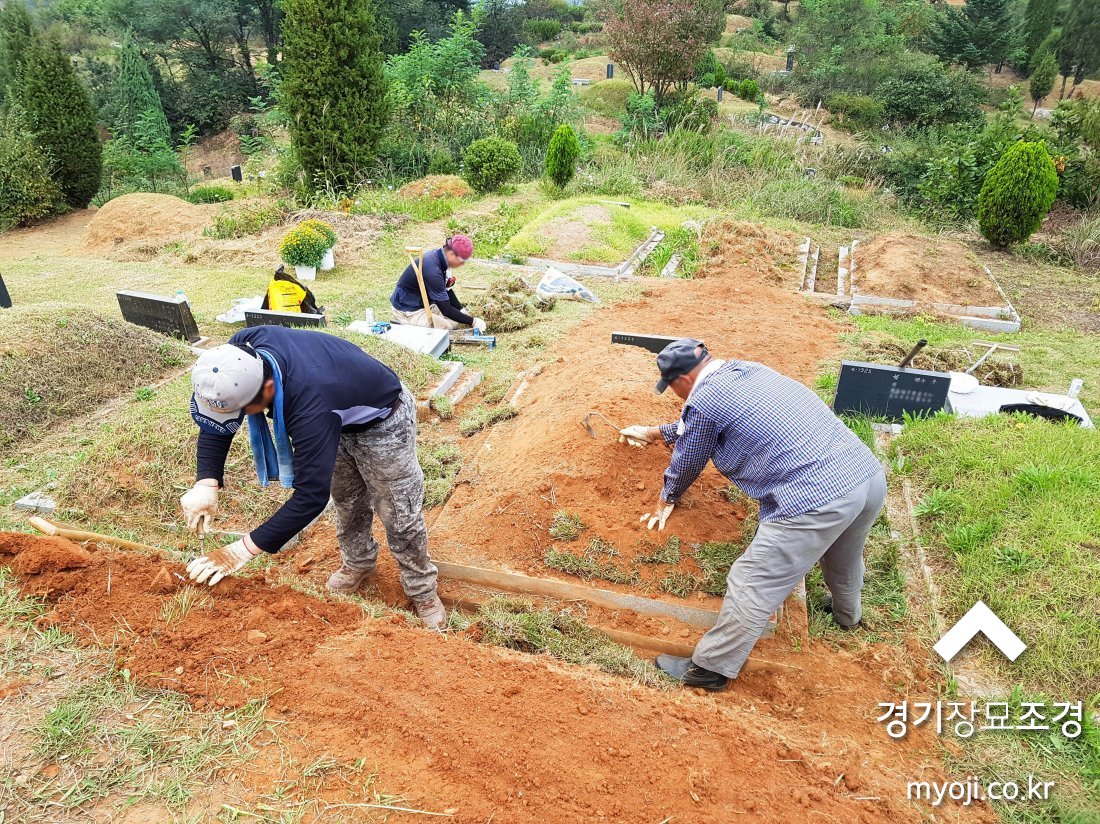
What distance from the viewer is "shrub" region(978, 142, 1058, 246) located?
943 centimetres

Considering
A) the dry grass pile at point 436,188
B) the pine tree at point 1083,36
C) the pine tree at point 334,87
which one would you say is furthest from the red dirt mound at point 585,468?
the pine tree at point 1083,36

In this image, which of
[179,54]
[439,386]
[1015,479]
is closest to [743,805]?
[1015,479]

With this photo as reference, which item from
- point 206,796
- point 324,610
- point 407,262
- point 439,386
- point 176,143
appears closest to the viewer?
point 206,796

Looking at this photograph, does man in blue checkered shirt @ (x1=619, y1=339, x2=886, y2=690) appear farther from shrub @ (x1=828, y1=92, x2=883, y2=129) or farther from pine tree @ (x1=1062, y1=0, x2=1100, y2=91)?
pine tree @ (x1=1062, y1=0, x2=1100, y2=91)

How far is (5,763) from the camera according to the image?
2086 mm

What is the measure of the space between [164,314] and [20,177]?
30.5 feet

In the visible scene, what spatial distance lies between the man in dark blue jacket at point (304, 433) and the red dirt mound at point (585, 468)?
674mm

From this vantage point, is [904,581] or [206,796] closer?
[206,796]

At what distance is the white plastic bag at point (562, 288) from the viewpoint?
8.21m

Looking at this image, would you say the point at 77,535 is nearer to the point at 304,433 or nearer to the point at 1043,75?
the point at 304,433

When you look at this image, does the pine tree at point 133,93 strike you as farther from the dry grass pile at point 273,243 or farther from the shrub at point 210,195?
the dry grass pile at point 273,243

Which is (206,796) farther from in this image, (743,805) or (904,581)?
(904,581)

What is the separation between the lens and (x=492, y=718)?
2.42m

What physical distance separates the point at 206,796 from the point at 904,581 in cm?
352
